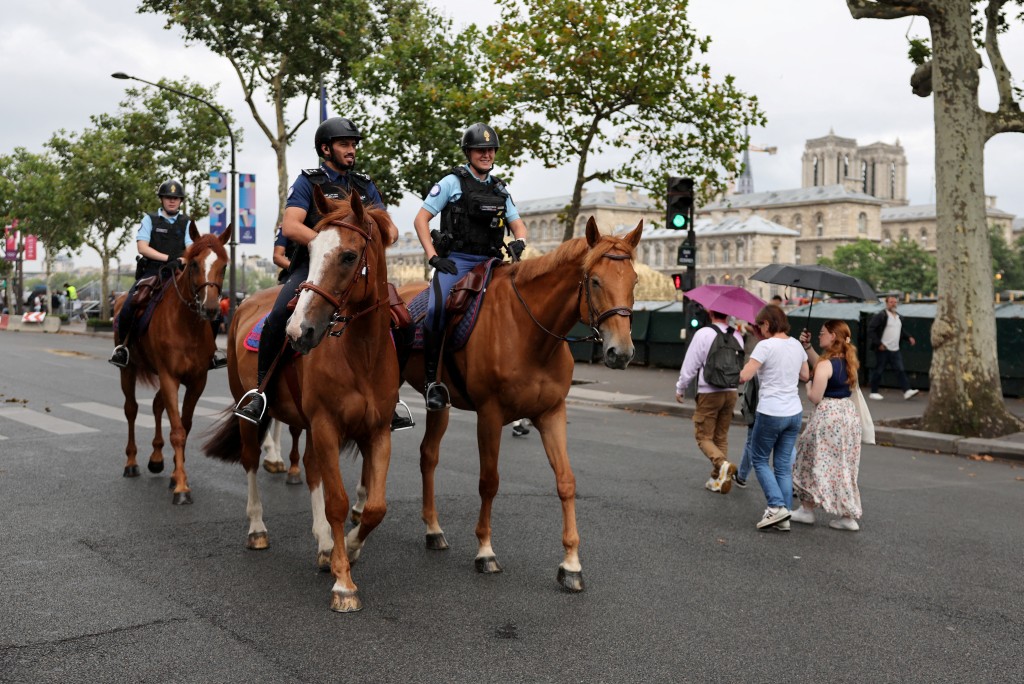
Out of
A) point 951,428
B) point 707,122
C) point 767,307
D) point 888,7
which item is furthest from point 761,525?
point 707,122

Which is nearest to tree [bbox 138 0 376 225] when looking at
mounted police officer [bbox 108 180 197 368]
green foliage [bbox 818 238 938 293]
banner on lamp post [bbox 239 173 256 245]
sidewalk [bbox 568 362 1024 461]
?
banner on lamp post [bbox 239 173 256 245]

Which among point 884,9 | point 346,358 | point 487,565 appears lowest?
point 487,565

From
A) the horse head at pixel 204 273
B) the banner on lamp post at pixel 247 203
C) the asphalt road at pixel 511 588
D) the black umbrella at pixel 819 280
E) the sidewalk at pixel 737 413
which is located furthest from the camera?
the banner on lamp post at pixel 247 203

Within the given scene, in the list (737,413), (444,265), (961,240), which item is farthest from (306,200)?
(737,413)

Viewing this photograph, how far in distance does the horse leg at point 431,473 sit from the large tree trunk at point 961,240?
980 centimetres

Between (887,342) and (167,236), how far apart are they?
48.7 ft

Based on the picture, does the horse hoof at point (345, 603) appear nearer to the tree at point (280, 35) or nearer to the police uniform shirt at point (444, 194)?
the police uniform shirt at point (444, 194)

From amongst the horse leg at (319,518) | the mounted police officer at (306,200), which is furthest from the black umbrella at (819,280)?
the horse leg at (319,518)

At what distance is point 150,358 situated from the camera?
916 cm

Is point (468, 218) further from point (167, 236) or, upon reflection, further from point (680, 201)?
point (680, 201)

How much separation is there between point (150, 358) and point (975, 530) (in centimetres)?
726

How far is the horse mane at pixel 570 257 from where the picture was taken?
5.70m

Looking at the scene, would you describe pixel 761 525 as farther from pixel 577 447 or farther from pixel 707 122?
pixel 707 122

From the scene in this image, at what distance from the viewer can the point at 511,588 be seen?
5.78 m
